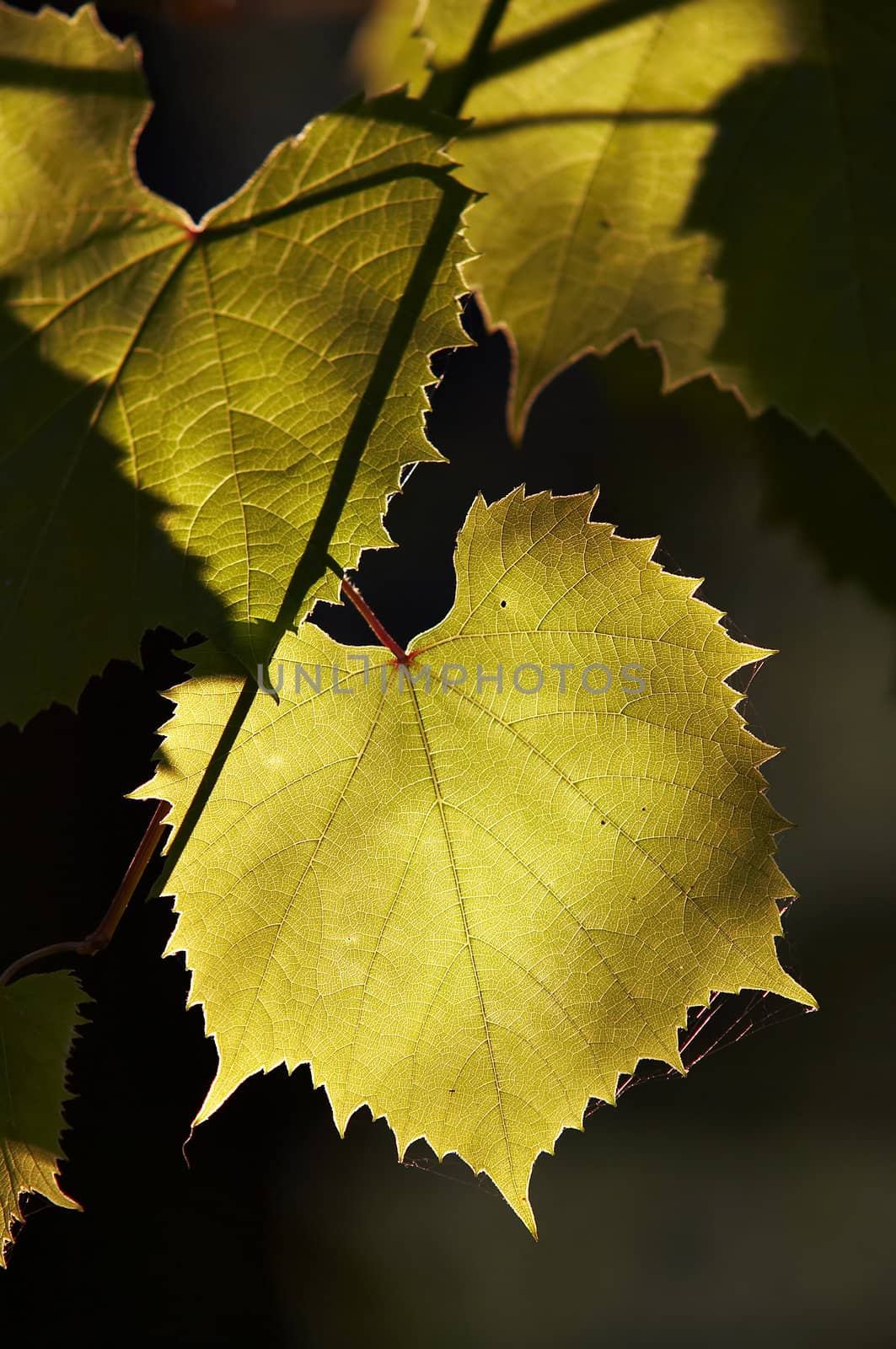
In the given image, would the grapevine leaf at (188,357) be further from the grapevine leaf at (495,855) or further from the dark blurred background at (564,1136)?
the dark blurred background at (564,1136)

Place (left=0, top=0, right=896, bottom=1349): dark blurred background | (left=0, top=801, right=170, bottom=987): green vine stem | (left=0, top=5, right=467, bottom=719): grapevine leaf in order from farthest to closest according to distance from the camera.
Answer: (left=0, top=0, right=896, bottom=1349): dark blurred background < (left=0, top=801, right=170, bottom=987): green vine stem < (left=0, top=5, right=467, bottom=719): grapevine leaf

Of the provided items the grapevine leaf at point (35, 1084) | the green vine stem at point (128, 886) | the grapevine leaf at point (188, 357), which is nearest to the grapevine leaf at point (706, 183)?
the grapevine leaf at point (188, 357)

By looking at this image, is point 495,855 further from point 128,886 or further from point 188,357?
point 188,357

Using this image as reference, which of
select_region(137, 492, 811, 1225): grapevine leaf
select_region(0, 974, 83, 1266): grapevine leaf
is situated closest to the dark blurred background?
select_region(137, 492, 811, 1225): grapevine leaf

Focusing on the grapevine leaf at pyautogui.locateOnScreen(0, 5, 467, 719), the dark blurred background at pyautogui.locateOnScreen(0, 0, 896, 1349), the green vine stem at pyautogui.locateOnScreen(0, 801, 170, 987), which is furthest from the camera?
the dark blurred background at pyautogui.locateOnScreen(0, 0, 896, 1349)

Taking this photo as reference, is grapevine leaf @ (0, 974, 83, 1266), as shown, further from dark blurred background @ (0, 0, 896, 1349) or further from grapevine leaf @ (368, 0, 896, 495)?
grapevine leaf @ (368, 0, 896, 495)

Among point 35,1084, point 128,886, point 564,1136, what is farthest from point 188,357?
point 564,1136
